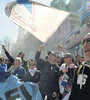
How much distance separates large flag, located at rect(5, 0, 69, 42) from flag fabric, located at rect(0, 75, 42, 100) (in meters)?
1.27

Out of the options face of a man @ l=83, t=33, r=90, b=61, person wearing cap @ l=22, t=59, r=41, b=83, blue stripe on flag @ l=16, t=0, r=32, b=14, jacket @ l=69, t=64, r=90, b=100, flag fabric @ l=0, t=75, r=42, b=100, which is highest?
blue stripe on flag @ l=16, t=0, r=32, b=14

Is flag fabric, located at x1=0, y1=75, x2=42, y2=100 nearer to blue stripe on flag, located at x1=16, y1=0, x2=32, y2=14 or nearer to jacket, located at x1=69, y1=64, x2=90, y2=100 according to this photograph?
jacket, located at x1=69, y1=64, x2=90, y2=100

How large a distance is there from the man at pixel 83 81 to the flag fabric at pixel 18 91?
1835mm

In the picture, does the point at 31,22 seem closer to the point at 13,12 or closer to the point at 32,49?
the point at 13,12

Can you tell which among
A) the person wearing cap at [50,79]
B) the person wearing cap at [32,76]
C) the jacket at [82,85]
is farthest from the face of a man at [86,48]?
the person wearing cap at [32,76]

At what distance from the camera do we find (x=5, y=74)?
3.68m

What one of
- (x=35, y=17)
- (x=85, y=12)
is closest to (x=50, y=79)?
(x=35, y=17)

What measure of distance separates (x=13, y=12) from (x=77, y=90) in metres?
3.33

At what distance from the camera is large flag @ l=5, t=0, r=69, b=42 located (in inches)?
150

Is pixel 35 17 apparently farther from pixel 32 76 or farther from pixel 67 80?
pixel 67 80

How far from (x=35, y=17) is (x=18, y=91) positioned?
87.5 inches

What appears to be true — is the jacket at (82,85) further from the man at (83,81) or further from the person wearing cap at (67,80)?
the person wearing cap at (67,80)

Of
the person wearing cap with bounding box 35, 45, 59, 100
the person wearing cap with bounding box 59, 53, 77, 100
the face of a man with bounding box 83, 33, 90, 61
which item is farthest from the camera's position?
the person wearing cap with bounding box 35, 45, 59, 100

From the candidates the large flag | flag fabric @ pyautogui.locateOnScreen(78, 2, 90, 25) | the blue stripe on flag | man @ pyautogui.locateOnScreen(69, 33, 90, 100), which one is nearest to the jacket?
man @ pyautogui.locateOnScreen(69, 33, 90, 100)
